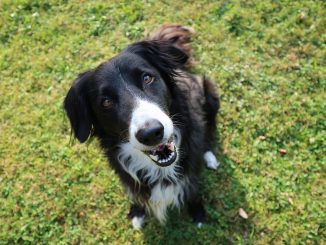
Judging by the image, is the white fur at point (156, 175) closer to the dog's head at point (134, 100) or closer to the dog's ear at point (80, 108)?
the dog's head at point (134, 100)

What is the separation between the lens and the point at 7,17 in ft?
19.3

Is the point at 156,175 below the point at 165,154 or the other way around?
below

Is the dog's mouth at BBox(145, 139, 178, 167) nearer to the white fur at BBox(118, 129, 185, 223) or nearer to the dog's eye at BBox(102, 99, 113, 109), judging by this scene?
the white fur at BBox(118, 129, 185, 223)

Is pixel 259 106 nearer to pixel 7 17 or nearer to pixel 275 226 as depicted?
pixel 275 226

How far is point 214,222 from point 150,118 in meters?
1.86

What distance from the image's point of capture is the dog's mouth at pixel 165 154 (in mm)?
2914

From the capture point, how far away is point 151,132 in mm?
2541

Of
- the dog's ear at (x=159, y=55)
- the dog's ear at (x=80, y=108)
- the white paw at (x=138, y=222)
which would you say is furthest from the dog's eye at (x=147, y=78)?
the white paw at (x=138, y=222)

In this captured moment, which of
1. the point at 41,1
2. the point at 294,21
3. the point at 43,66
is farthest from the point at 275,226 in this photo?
the point at 41,1

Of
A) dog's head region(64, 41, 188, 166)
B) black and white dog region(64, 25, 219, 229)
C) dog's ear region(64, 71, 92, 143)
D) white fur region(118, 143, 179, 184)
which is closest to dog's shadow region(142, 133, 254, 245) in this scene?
black and white dog region(64, 25, 219, 229)

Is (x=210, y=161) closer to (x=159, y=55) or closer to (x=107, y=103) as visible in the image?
(x=159, y=55)

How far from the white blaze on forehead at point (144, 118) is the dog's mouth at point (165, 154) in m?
0.23

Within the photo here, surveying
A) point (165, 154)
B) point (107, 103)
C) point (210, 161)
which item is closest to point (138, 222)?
point (210, 161)

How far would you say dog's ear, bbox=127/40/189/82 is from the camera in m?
3.09
